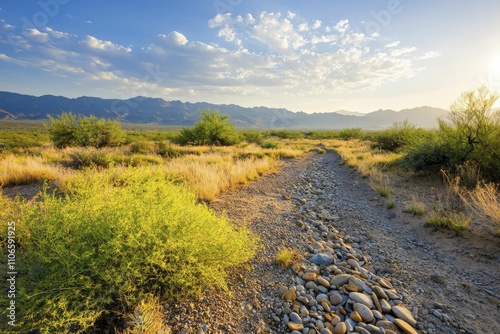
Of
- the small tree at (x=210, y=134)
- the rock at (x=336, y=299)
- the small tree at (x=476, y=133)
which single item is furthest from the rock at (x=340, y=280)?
the small tree at (x=210, y=134)

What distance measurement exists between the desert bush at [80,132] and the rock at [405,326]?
20340 millimetres

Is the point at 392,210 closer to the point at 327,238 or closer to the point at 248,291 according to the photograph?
the point at 327,238

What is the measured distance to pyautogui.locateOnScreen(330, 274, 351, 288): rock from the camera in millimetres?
3264

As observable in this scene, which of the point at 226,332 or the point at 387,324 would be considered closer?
the point at 226,332

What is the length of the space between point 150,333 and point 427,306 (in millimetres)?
3263

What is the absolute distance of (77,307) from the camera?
212cm

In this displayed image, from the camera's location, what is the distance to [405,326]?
2604 mm

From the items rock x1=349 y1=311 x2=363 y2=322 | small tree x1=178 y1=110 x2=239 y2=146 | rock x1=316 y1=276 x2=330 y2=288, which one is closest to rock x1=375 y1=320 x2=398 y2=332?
rock x1=349 y1=311 x2=363 y2=322

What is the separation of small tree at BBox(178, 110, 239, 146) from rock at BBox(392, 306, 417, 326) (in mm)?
20088

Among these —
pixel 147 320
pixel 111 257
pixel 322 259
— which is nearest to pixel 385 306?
pixel 322 259

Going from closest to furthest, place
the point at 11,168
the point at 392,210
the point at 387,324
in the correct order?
the point at 387,324 < the point at 392,210 < the point at 11,168

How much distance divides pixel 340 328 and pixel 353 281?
856mm

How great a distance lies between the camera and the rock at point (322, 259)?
12.4 feet

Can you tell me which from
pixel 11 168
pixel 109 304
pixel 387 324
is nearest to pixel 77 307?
pixel 109 304
